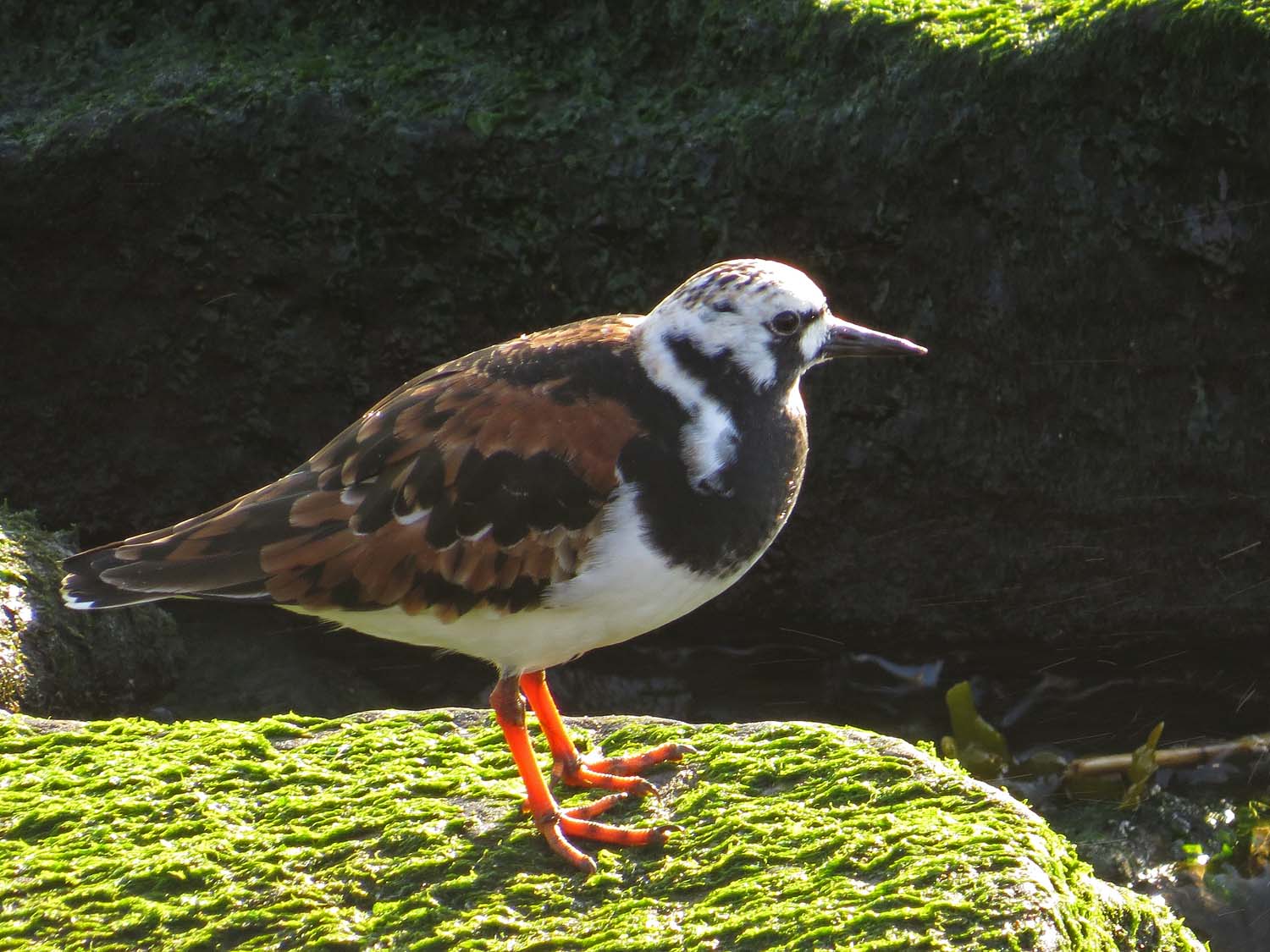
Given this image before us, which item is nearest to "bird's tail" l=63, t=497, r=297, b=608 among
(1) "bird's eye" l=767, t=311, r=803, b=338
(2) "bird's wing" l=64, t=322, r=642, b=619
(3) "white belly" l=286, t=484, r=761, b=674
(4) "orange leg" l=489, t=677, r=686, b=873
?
(2) "bird's wing" l=64, t=322, r=642, b=619

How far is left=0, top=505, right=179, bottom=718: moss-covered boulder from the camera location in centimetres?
555

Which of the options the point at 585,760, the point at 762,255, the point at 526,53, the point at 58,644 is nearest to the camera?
the point at 585,760

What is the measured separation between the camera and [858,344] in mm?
4199

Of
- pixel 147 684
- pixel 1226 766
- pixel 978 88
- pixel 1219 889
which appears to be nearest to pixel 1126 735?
pixel 1226 766

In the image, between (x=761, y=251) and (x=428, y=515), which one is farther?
(x=761, y=251)

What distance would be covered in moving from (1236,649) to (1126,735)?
62cm

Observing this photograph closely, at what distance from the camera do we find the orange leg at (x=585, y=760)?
4250 mm

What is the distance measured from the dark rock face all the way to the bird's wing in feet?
6.93

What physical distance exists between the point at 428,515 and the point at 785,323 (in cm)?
117

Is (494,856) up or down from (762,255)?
down

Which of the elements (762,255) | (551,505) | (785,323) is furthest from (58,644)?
(785,323)

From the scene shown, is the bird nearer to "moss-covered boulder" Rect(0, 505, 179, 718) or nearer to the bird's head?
the bird's head

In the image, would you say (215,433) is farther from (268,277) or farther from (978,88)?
(978,88)

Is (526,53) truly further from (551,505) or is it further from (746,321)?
(551,505)
